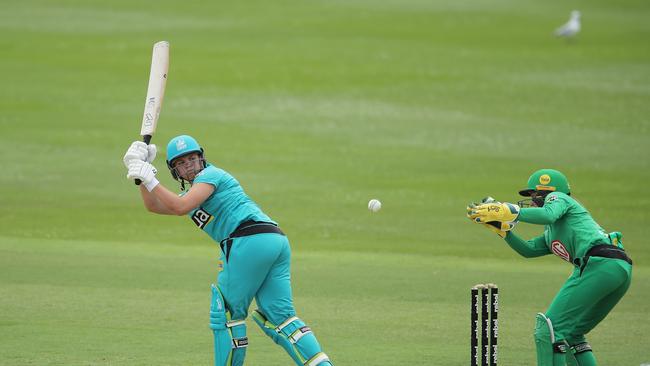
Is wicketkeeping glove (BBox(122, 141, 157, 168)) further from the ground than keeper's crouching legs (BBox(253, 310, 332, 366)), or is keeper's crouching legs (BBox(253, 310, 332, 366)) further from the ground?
wicketkeeping glove (BBox(122, 141, 157, 168))

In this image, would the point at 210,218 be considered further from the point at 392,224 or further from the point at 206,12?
the point at 206,12

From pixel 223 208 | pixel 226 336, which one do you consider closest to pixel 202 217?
pixel 223 208

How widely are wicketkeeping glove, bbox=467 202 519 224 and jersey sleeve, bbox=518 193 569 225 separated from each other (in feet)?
0.21

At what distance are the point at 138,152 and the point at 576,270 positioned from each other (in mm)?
3815

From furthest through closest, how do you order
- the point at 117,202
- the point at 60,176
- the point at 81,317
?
the point at 60,176, the point at 117,202, the point at 81,317

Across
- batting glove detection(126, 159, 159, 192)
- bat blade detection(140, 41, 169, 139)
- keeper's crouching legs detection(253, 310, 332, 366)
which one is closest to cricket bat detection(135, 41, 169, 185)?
bat blade detection(140, 41, 169, 139)

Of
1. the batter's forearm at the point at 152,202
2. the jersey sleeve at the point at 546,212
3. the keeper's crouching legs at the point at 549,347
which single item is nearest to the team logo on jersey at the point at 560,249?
the jersey sleeve at the point at 546,212

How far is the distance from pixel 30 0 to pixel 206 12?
6806 millimetres

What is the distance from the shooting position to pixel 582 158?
24.2 meters

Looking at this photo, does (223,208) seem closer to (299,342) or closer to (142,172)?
(142,172)

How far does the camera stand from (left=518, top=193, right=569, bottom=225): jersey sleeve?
27.3 ft

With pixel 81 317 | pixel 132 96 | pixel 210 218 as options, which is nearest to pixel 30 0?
pixel 132 96

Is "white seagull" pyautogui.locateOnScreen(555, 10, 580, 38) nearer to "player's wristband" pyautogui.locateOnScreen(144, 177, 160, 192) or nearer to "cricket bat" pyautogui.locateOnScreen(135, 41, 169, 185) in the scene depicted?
"cricket bat" pyautogui.locateOnScreen(135, 41, 169, 185)

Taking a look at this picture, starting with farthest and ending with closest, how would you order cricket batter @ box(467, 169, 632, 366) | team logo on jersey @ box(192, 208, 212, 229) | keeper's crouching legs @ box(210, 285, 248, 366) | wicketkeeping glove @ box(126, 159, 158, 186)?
team logo on jersey @ box(192, 208, 212, 229) < cricket batter @ box(467, 169, 632, 366) < keeper's crouching legs @ box(210, 285, 248, 366) < wicketkeeping glove @ box(126, 159, 158, 186)
